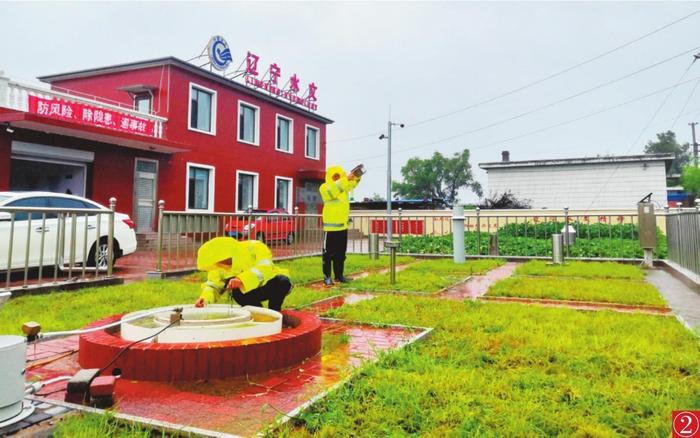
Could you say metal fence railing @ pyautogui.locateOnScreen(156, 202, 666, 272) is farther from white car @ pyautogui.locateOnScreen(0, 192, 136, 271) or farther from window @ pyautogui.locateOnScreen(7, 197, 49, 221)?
window @ pyautogui.locateOnScreen(7, 197, 49, 221)

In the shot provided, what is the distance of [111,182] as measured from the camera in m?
14.8

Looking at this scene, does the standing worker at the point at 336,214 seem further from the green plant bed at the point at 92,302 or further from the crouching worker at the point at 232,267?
the crouching worker at the point at 232,267

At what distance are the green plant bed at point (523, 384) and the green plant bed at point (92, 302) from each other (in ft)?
7.96

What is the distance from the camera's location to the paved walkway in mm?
4410

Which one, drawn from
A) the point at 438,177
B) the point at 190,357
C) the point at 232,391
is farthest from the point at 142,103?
the point at 438,177

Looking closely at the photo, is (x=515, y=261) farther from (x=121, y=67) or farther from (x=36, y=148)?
(x=121, y=67)

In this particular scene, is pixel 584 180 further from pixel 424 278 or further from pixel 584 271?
pixel 424 278

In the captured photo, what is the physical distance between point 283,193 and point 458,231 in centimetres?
1466

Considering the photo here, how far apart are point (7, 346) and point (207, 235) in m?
6.41

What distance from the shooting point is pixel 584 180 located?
25359 millimetres

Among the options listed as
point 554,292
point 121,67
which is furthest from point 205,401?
point 121,67

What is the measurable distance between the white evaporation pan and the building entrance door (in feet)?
45.5

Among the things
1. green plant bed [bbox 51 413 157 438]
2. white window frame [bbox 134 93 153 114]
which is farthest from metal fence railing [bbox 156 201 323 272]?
white window frame [bbox 134 93 153 114]

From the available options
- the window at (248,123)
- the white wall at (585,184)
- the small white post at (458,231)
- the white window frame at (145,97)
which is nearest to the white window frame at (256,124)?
the window at (248,123)
